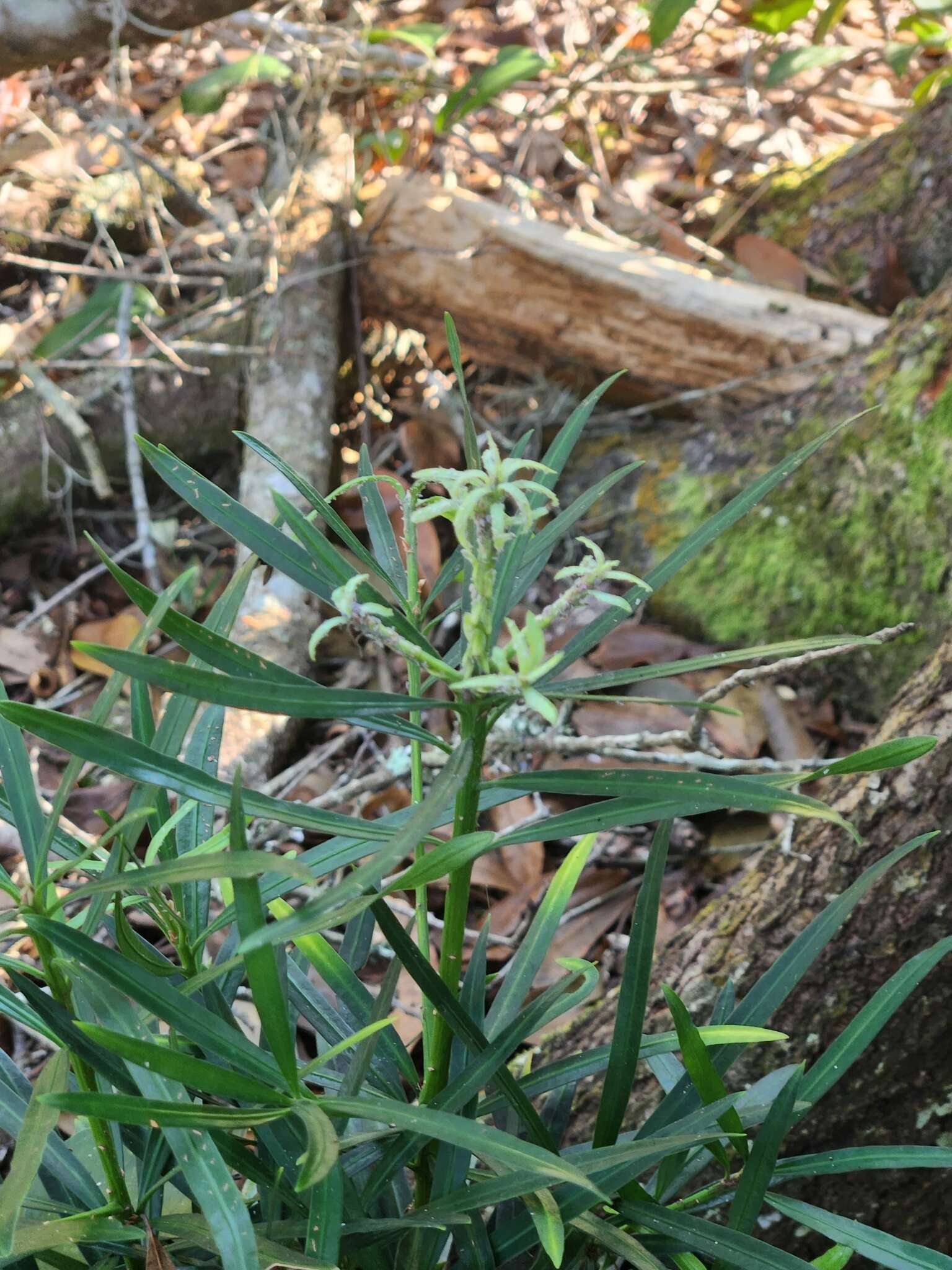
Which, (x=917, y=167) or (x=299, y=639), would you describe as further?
(x=917, y=167)

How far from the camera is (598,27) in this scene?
2.73 m

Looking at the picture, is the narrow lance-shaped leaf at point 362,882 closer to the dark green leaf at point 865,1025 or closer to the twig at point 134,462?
the dark green leaf at point 865,1025

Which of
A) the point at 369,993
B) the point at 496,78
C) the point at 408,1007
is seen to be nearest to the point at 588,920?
the point at 408,1007

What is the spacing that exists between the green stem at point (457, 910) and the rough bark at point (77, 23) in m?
1.56

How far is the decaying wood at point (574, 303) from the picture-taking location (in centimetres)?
196

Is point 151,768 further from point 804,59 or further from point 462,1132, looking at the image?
point 804,59

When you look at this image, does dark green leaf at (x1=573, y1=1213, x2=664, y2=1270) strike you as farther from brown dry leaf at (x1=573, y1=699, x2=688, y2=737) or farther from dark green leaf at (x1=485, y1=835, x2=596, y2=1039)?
brown dry leaf at (x1=573, y1=699, x2=688, y2=737)

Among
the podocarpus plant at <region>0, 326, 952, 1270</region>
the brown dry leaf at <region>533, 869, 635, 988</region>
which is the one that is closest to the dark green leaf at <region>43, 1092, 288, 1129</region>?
the podocarpus plant at <region>0, 326, 952, 1270</region>

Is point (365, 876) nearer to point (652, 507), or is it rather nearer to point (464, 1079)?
point (464, 1079)

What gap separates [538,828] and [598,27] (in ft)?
9.28

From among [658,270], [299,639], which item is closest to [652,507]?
[658,270]

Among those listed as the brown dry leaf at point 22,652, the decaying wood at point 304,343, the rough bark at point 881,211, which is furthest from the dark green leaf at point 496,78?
the brown dry leaf at point 22,652

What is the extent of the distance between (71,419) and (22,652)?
430mm

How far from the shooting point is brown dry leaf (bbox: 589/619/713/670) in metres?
1.70
